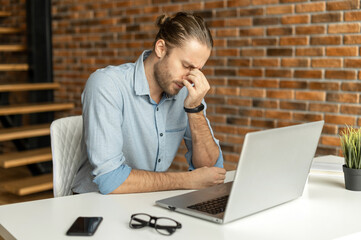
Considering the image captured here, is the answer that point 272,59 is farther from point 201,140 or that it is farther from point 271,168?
point 271,168

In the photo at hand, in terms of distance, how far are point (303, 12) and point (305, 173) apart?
160 centimetres

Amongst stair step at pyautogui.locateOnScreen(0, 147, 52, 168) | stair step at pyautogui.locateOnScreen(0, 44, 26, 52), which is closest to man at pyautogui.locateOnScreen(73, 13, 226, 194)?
stair step at pyautogui.locateOnScreen(0, 147, 52, 168)

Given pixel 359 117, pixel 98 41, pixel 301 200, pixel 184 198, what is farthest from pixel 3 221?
pixel 98 41

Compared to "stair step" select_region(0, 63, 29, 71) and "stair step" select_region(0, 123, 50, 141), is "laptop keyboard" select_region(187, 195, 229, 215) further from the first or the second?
"stair step" select_region(0, 63, 29, 71)

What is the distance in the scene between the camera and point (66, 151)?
1919mm

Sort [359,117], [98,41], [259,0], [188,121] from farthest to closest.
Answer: [98,41] < [259,0] < [359,117] < [188,121]

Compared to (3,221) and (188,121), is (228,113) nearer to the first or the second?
(188,121)

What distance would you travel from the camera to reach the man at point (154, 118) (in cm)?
164

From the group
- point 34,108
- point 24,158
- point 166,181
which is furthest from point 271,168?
point 34,108

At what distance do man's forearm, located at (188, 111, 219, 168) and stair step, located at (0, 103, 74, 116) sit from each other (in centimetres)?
246

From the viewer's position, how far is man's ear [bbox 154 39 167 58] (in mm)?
1888

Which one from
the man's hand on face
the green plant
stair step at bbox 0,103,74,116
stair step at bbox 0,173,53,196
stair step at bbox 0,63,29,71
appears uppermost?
the man's hand on face

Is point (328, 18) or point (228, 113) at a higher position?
point (328, 18)

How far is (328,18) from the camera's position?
2.73m
